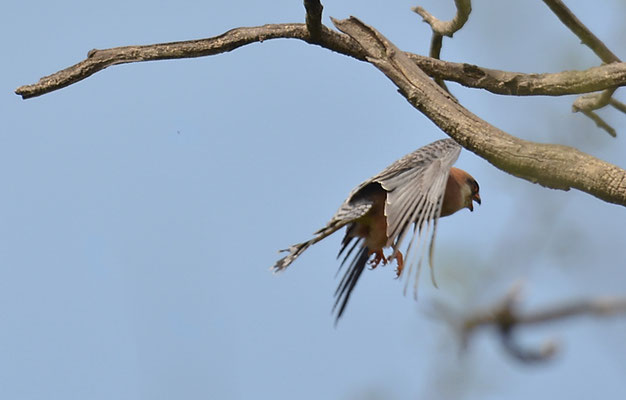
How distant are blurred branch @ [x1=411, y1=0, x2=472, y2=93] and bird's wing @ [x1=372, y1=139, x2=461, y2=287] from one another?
45 cm

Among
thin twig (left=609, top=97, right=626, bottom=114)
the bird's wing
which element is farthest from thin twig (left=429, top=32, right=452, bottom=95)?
thin twig (left=609, top=97, right=626, bottom=114)

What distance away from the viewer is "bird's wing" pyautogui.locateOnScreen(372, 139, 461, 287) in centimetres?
435

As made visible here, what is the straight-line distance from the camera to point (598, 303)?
94 centimetres

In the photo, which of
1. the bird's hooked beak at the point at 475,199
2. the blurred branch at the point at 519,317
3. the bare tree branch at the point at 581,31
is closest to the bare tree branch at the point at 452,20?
the bare tree branch at the point at 581,31

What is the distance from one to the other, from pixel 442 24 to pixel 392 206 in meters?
1.83

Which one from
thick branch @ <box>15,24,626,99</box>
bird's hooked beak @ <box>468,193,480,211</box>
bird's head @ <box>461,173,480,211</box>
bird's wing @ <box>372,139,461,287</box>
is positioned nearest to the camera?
bird's wing @ <box>372,139,461,287</box>

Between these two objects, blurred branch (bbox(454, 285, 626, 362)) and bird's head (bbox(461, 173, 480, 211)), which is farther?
bird's head (bbox(461, 173, 480, 211))

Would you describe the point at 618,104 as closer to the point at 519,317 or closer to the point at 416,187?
the point at 416,187

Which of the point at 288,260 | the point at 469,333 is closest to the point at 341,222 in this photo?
the point at 288,260

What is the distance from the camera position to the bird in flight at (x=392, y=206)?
14.7ft

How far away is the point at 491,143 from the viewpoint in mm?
3729

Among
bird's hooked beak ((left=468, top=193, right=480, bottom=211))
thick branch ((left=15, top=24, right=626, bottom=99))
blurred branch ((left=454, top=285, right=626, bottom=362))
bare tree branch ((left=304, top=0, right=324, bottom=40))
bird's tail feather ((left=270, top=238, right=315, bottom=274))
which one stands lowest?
blurred branch ((left=454, top=285, right=626, bottom=362))

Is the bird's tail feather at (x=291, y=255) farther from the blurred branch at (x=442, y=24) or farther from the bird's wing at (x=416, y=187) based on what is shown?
the blurred branch at (x=442, y=24)

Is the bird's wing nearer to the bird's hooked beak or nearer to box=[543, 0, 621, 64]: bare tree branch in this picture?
the bird's hooked beak
